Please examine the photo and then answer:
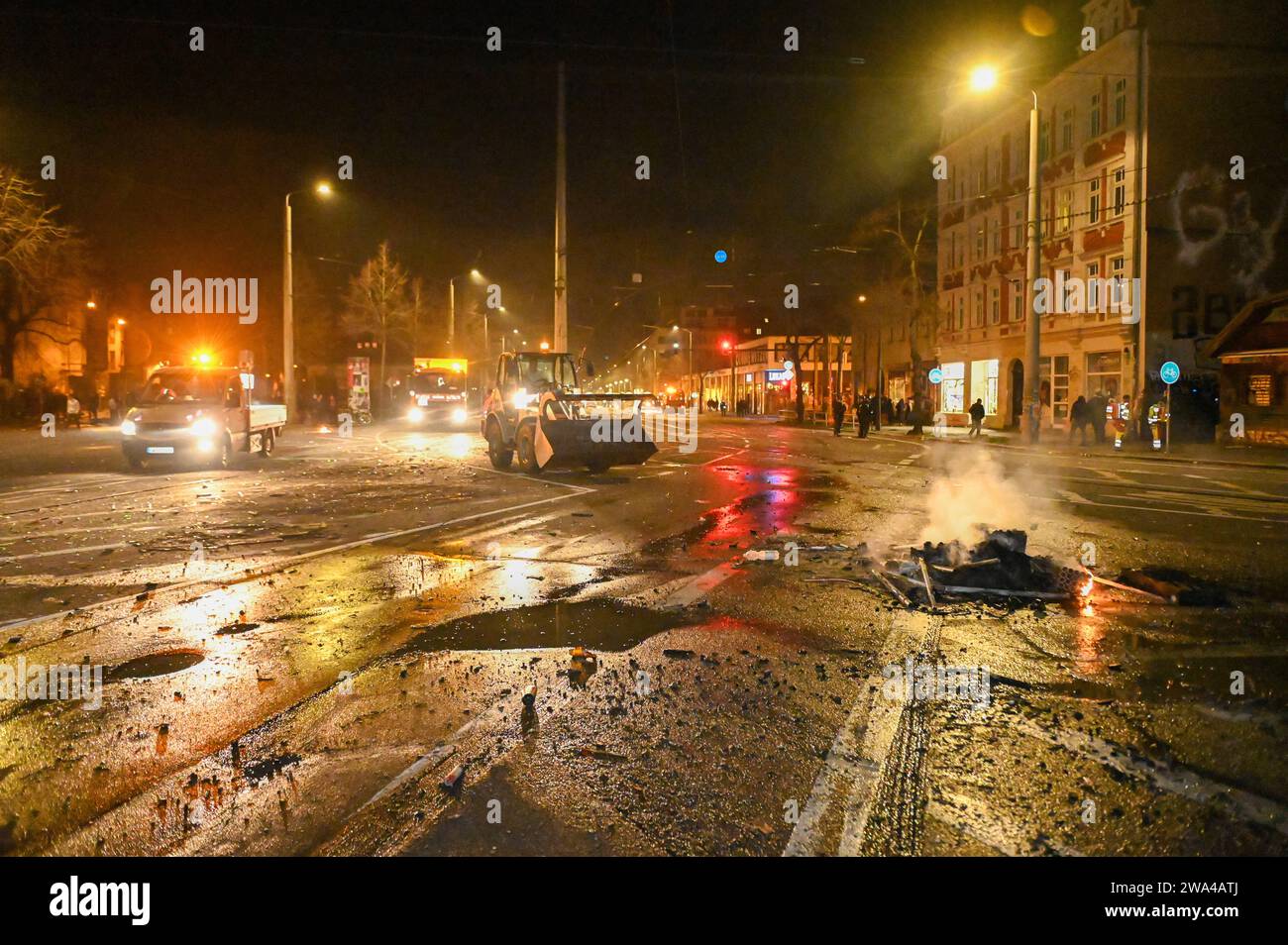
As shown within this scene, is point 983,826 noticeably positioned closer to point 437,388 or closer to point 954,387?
point 954,387

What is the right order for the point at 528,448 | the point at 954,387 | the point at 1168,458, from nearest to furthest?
1. the point at 528,448
2. the point at 1168,458
3. the point at 954,387

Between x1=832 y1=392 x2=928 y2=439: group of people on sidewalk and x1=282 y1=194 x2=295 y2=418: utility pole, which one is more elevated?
x1=282 y1=194 x2=295 y2=418: utility pole

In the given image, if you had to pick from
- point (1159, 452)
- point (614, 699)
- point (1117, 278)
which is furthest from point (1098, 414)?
point (614, 699)

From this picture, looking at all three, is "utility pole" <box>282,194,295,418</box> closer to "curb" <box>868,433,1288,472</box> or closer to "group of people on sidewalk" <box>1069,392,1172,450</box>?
"curb" <box>868,433,1288,472</box>

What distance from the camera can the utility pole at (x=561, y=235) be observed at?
27859 mm

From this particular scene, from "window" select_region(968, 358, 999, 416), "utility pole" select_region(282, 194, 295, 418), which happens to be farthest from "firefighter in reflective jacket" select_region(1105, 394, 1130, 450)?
"utility pole" select_region(282, 194, 295, 418)

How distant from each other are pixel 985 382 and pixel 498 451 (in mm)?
31834

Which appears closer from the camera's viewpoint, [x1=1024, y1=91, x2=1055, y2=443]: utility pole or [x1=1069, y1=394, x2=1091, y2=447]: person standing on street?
[x1=1024, y1=91, x2=1055, y2=443]: utility pole

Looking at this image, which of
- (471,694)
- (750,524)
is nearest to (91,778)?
(471,694)

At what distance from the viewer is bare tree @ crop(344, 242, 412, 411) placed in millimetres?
70062

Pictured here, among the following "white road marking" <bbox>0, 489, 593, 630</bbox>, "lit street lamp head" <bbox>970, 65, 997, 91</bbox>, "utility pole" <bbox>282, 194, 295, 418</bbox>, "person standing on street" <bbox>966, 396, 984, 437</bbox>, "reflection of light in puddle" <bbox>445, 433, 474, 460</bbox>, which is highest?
"lit street lamp head" <bbox>970, 65, 997, 91</bbox>

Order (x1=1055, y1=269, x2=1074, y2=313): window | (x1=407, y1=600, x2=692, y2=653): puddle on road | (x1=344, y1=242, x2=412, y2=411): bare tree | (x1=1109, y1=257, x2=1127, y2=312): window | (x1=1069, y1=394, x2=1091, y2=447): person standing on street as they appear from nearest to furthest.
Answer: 1. (x1=407, y1=600, x2=692, y2=653): puddle on road
2. (x1=1069, y1=394, x2=1091, y2=447): person standing on street
3. (x1=1109, y1=257, x2=1127, y2=312): window
4. (x1=1055, y1=269, x2=1074, y2=313): window
5. (x1=344, y1=242, x2=412, y2=411): bare tree

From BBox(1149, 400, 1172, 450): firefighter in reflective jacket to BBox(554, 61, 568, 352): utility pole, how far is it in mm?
18546

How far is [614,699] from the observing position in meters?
5.19
